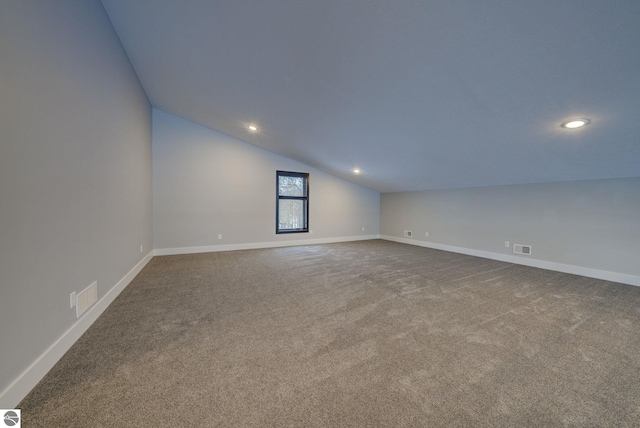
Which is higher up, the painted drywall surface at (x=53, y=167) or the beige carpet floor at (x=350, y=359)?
the painted drywall surface at (x=53, y=167)

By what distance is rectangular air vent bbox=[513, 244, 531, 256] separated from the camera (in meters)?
4.23

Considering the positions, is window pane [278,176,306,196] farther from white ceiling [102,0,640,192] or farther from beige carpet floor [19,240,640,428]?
beige carpet floor [19,240,640,428]

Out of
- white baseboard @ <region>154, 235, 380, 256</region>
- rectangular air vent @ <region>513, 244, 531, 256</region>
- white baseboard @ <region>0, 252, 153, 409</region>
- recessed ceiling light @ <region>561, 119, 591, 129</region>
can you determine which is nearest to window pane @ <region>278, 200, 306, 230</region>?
white baseboard @ <region>154, 235, 380, 256</region>

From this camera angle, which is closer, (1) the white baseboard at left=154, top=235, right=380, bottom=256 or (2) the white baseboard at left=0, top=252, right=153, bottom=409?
(2) the white baseboard at left=0, top=252, right=153, bottom=409

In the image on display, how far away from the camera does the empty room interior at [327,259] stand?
1210mm

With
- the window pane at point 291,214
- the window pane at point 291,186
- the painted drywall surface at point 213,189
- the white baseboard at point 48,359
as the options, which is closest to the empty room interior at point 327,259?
the white baseboard at point 48,359

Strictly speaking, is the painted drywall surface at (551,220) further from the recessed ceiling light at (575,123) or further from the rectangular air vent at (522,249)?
the recessed ceiling light at (575,123)

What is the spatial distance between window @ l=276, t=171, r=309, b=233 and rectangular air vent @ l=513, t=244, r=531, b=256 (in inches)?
172

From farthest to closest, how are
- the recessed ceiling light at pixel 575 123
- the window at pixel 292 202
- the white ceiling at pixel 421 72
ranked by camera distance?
the window at pixel 292 202 → the recessed ceiling light at pixel 575 123 → the white ceiling at pixel 421 72

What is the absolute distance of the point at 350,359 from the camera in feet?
5.08

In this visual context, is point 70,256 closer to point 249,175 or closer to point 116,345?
point 116,345

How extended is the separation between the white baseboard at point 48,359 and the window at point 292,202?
377 centimetres

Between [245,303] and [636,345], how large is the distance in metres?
3.22

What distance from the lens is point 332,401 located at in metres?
1.21
